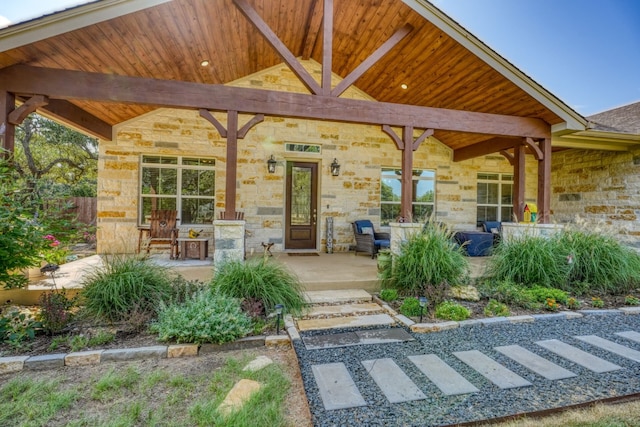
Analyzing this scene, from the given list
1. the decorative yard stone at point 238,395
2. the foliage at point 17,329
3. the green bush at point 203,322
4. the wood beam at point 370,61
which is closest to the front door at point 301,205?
the wood beam at point 370,61

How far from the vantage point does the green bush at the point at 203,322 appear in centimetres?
285

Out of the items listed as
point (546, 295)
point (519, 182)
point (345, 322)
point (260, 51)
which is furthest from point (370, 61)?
point (546, 295)

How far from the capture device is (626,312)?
152 inches

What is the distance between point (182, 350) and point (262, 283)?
1035 mm

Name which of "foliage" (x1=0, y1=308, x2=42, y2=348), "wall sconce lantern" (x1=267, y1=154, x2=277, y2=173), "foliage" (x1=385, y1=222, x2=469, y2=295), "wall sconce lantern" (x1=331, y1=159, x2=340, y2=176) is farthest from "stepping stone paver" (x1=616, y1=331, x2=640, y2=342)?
"wall sconce lantern" (x1=267, y1=154, x2=277, y2=173)

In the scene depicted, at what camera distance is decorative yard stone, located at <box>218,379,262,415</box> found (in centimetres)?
194

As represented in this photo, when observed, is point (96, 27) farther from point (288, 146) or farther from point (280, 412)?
point (280, 412)

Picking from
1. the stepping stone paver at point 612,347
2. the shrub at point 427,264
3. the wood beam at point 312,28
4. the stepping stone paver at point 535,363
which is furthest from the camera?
the wood beam at point 312,28

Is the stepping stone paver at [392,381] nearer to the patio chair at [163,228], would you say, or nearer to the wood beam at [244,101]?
the wood beam at [244,101]

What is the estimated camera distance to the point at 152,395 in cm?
215

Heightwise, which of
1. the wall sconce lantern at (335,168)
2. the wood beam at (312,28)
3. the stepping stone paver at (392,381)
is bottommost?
the stepping stone paver at (392,381)

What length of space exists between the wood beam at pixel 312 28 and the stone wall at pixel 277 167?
604 millimetres

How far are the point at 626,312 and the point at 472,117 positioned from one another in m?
3.33

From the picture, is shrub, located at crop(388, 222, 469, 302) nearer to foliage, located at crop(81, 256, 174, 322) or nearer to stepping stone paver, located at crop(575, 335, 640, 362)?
stepping stone paver, located at crop(575, 335, 640, 362)
